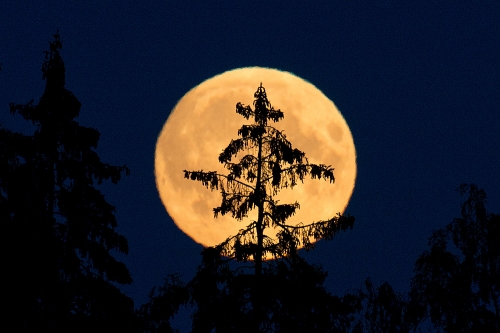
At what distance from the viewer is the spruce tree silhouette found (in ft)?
62.0

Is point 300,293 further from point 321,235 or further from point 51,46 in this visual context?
point 51,46

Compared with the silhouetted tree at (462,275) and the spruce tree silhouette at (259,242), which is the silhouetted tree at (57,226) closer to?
the spruce tree silhouette at (259,242)

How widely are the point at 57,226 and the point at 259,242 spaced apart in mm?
5319

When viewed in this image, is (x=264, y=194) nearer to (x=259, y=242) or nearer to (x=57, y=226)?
(x=259, y=242)

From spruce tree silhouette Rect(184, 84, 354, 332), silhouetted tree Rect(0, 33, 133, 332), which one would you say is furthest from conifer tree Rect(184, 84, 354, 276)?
silhouetted tree Rect(0, 33, 133, 332)

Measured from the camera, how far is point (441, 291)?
24.7 metres

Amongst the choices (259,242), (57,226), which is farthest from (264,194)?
(57,226)

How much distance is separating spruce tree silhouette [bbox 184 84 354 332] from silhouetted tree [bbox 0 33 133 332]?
A: 93.7 inches

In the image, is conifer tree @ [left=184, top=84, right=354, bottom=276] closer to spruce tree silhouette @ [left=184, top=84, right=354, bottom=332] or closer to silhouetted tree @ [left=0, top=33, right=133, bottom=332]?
spruce tree silhouette @ [left=184, top=84, right=354, bottom=332]

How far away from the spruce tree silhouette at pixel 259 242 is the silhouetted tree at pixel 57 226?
7.81 feet

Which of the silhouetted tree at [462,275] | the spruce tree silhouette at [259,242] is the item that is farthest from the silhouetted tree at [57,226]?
the silhouetted tree at [462,275]

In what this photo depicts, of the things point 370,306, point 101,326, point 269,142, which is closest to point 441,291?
point 370,306

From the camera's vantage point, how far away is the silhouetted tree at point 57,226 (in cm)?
1709

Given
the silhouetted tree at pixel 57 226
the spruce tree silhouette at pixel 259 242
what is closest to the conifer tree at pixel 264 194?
the spruce tree silhouette at pixel 259 242
